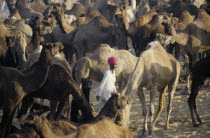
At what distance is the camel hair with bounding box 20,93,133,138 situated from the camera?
625 centimetres

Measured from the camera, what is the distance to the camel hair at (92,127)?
6250 mm

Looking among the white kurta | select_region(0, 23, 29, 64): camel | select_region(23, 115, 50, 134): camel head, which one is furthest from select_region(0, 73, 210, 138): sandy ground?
select_region(23, 115, 50, 134): camel head

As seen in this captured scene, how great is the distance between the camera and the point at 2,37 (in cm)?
1359

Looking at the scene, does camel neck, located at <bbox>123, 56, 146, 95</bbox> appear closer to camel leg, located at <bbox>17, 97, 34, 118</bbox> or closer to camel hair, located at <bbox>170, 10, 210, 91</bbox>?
camel leg, located at <bbox>17, 97, 34, 118</bbox>

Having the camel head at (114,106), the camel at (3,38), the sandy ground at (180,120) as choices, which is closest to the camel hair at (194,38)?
the sandy ground at (180,120)

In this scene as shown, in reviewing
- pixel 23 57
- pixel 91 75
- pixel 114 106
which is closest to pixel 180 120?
pixel 91 75

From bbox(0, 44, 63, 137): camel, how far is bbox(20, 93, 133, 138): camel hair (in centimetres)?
158

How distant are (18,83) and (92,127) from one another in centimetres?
258

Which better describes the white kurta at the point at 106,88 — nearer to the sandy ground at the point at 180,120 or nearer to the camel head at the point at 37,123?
the sandy ground at the point at 180,120

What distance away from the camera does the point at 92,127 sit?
6.96 meters

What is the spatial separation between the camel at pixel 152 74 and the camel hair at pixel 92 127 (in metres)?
1.88

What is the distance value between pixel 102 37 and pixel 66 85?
6.85m

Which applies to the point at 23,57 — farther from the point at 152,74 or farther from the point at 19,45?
the point at 152,74

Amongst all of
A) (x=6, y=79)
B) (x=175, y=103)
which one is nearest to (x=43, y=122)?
(x=6, y=79)
